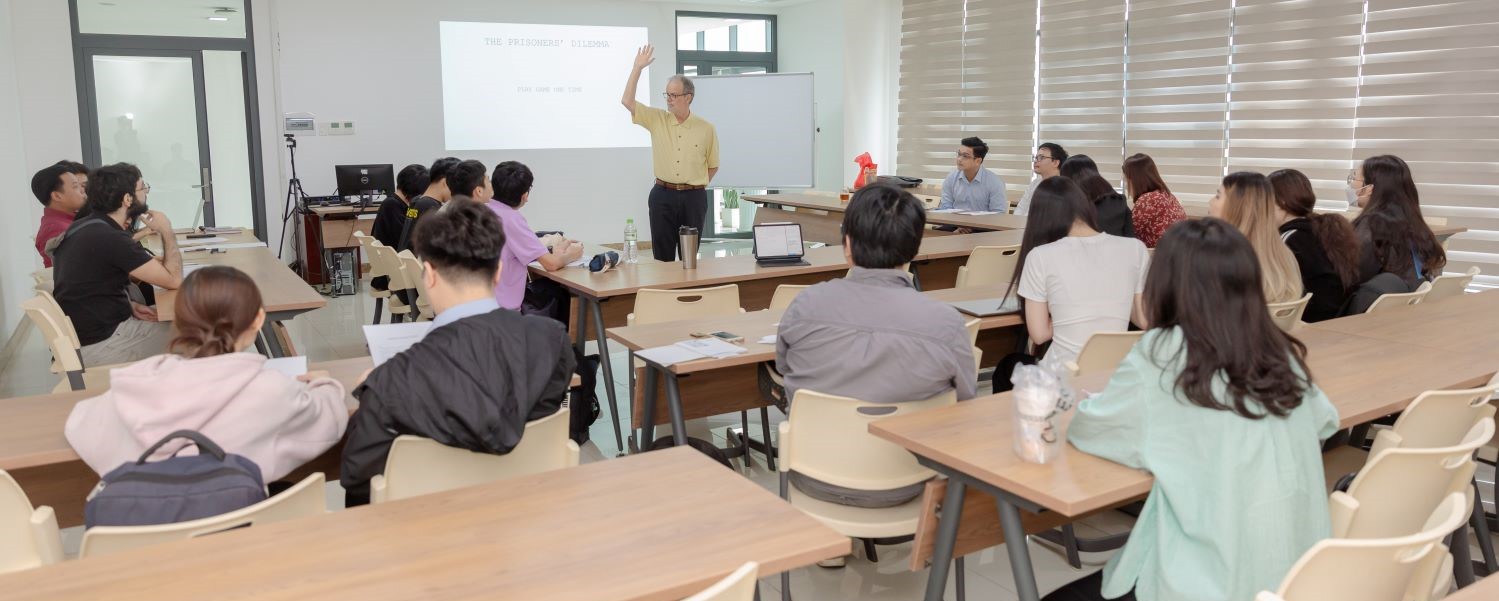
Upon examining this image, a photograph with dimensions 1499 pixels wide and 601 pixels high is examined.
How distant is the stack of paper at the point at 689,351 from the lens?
3.02m

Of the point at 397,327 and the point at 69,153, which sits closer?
the point at 397,327

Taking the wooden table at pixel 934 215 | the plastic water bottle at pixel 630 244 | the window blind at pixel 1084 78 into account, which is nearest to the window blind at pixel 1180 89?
the window blind at pixel 1084 78

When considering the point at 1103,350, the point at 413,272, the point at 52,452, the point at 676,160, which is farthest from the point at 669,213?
the point at 52,452

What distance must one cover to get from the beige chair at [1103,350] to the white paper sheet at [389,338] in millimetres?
1796

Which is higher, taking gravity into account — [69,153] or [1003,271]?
[69,153]

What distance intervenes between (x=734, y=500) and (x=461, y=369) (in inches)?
24.1

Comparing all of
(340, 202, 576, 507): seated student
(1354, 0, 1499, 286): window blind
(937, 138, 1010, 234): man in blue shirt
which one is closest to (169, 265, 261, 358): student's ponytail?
(340, 202, 576, 507): seated student

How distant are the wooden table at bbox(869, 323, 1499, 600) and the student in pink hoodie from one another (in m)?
1.20

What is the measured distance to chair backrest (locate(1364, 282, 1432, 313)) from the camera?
3.68 metres

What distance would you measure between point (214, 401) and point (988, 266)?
3877mm

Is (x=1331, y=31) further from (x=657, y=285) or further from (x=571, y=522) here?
(x=571, y=522)

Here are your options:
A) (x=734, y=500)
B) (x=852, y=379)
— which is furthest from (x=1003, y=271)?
(x=734, y=500)

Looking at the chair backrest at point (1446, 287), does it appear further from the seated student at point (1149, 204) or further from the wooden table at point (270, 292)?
the wooden table at point (270, 292)

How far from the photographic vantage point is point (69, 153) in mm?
8359
